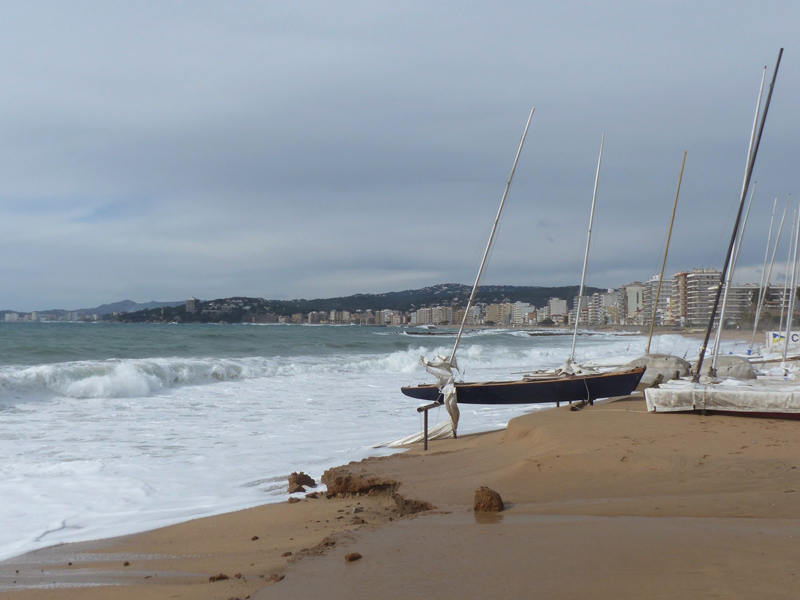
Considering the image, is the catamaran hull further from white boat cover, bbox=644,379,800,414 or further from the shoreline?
the shoreline

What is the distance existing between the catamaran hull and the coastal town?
3318 inches

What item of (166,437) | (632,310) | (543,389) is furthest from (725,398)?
(632,310)

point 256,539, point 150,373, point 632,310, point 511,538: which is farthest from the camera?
point 632,310

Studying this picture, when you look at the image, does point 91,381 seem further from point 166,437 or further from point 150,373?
point 166,437

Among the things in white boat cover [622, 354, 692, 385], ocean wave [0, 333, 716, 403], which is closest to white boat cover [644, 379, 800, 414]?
white boat cover [622, 354, 692, 385]

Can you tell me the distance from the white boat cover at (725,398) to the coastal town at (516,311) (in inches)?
3414

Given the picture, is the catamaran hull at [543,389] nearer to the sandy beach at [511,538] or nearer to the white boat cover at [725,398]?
the white boat cover at [725,398]

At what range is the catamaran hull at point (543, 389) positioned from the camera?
13.5 metres

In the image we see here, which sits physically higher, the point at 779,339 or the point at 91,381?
the point at 779,339

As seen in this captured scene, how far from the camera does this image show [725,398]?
35.3 ft

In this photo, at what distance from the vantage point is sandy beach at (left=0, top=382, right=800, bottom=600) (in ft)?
14.2

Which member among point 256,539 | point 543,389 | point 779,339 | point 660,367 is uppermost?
point 779,339

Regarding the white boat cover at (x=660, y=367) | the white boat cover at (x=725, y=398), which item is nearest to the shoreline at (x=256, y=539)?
the white boat cover at (x=725, y=398)

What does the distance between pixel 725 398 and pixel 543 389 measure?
3.99 m
